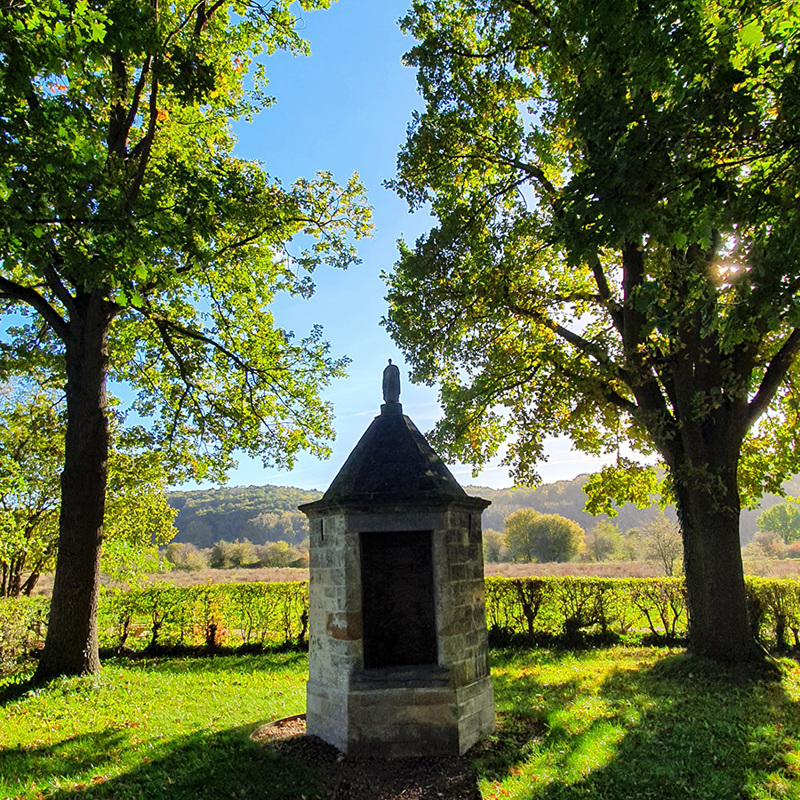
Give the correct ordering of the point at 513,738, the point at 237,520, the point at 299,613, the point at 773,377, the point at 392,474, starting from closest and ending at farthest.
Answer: the point at 513,738 < the point at 392,474 < the point at 773,377 < the point at 299,613 < the point at 237,520

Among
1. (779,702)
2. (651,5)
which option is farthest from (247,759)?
(651,5)

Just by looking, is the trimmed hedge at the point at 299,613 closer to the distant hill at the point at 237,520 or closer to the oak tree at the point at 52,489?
the oak tree at the point at 52,489

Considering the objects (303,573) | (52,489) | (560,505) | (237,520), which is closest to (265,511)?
(237,520)

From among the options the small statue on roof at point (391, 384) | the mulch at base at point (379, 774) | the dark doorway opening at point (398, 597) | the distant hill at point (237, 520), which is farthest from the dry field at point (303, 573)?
the distant hill at point (237, 520)

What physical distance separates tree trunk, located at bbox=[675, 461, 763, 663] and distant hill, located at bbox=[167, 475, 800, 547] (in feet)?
121

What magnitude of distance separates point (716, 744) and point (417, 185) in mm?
9893

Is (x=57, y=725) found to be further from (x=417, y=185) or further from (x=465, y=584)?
(x=417, y=185)

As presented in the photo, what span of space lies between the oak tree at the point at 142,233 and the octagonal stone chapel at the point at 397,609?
11.0ft

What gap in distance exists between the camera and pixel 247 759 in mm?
5527

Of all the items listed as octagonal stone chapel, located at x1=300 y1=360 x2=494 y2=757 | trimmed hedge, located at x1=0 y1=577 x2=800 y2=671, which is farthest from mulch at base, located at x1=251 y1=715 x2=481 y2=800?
trimmed hedge, located at x1=0 y1=577 x2=800 y2=671

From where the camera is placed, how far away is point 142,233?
6.36 metres

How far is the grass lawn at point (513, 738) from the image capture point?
15.7 feet

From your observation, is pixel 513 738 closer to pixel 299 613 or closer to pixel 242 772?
pixel 242 772

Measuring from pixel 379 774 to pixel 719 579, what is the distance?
6.48 metres
